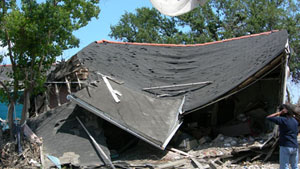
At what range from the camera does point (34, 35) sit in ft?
31.6

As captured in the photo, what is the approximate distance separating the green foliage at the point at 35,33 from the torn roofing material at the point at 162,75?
1.34m

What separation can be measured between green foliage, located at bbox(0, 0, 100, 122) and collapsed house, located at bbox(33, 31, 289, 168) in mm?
1245

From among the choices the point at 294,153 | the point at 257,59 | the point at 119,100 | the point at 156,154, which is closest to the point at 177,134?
the point at 156,154

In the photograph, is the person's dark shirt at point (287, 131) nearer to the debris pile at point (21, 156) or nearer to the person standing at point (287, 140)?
the person standing at point (287, 140)

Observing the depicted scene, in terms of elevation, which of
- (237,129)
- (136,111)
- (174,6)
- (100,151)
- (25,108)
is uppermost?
(174,6)

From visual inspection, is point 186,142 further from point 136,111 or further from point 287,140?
point 287,140

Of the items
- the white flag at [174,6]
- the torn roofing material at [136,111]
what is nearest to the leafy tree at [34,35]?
the torn roofing material at [136,111]

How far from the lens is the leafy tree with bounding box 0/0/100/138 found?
31.1ft

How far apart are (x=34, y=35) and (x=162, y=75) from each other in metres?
5.26

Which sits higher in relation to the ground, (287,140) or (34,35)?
(34,35)

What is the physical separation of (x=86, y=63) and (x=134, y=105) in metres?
2.80

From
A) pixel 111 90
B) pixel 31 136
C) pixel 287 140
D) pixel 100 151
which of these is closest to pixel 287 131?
pixel 287 140

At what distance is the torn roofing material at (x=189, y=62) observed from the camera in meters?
10.9

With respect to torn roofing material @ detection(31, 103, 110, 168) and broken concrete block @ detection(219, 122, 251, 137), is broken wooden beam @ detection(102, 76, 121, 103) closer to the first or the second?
torn roofing material @ detection(31, 103, 110, 168)
